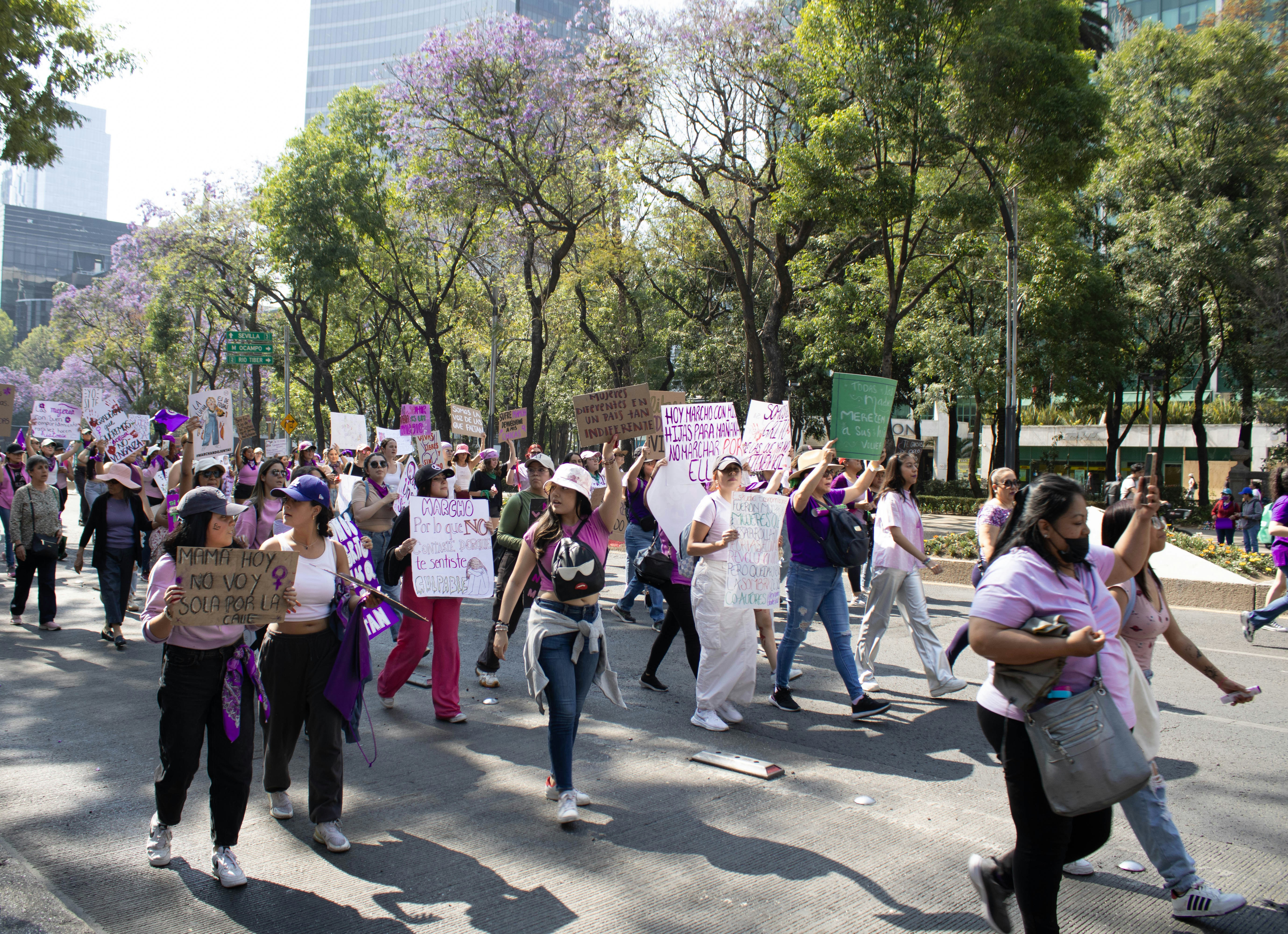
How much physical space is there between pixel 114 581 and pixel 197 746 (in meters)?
5.63

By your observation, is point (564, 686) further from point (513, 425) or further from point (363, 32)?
point (363, 32)

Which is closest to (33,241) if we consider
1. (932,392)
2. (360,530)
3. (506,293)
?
(506,293)

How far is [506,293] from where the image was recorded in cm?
3778

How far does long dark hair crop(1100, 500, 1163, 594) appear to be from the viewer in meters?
4.25

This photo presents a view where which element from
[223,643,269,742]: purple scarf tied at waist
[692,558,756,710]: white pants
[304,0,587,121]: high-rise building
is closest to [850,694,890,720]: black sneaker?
[692,558,756,710]: white pants

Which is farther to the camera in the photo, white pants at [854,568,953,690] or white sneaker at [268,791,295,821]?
white pants at [854,568,953,690]

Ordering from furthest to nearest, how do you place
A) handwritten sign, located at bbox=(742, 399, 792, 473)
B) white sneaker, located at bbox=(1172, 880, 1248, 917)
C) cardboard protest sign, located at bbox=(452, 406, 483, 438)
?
1. cardboard protest sign, located at bbox=(452, 406, 483, 438)
2. handwritten sign, located at bbox=(742, 399, 792, 473)
3. white sneaker, located at bbox=(1172, 880, 1248, 917)

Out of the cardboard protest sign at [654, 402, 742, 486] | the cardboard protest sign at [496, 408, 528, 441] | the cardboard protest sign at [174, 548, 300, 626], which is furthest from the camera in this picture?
the cardboard protest sign at [496, 408, 528, 441]

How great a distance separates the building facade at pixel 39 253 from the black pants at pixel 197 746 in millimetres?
170485

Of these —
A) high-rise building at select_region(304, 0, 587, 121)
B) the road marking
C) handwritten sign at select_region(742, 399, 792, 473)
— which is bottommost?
the road marking

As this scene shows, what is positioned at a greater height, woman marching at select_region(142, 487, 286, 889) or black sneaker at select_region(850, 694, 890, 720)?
woman marching at select_region(142, 487, 286, 889)

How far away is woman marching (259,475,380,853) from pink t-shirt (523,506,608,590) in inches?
33.5

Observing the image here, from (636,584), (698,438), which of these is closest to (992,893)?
(698,438)

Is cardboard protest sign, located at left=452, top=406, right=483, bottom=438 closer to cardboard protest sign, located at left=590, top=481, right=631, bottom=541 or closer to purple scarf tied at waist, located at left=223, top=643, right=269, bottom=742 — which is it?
cardboard protest sign, located at left=590, top=481, right=631, bottom=541
